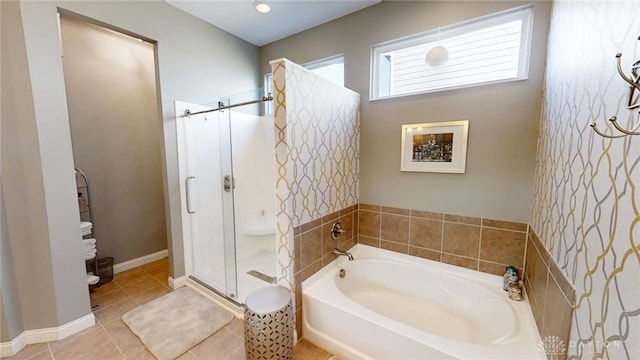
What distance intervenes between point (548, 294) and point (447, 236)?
2.88 ft

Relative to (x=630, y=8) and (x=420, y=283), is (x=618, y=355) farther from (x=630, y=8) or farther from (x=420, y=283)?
(x=420, y=283)

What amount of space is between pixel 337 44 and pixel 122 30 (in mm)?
2016

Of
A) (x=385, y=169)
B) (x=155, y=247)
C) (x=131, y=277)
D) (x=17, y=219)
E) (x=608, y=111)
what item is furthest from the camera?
(x=155, y=247)

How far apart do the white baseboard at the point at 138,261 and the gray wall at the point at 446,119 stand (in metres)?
2.88

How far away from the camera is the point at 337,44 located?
2.55 meters

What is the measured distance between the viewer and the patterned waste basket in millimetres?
1458

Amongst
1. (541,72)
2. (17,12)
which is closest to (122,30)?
(17,12)

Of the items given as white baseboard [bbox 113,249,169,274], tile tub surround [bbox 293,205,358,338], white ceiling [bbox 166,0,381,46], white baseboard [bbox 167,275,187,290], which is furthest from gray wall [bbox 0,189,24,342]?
white ceiling [bbox 166,0,381,46]

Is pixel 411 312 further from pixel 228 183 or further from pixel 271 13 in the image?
pixel 271 13

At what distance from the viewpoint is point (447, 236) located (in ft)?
6.93

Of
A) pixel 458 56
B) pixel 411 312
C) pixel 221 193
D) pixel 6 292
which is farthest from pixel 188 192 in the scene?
pixel 458 56

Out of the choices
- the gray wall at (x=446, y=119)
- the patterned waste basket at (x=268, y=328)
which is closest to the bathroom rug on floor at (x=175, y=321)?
the patterned waste basket at (x=268, y=328)

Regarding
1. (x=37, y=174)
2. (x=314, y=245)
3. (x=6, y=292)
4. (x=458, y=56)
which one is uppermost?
(x=458, y=56)

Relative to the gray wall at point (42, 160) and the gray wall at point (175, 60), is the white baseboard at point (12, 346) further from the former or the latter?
the gray wall at point (175, 60)
